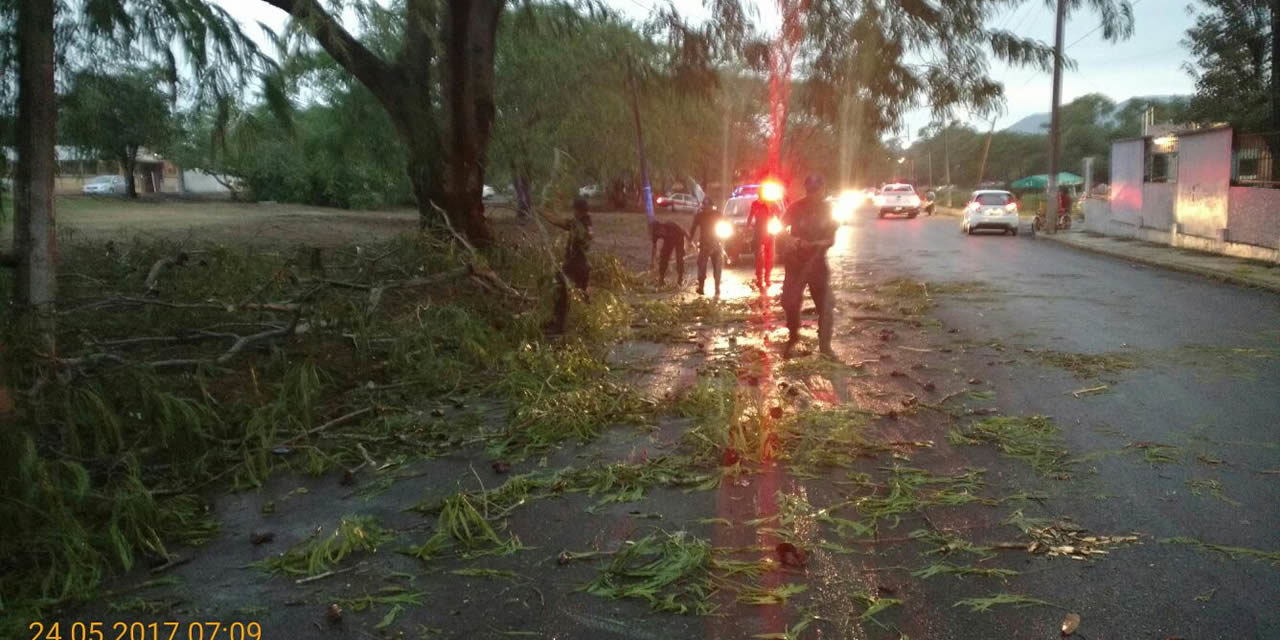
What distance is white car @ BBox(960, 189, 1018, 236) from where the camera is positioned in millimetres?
32219

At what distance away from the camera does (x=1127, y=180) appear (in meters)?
29.2

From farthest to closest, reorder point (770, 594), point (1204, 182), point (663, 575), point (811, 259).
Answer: point (1204, 182)
point (811, 259)
point (663, 575)
point (770, 594)

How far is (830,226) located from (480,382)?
3.67 metres

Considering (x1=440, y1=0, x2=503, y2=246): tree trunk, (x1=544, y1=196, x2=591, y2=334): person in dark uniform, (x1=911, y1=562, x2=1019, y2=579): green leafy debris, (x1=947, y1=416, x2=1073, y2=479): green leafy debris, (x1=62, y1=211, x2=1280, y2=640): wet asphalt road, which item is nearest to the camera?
(x1=62, y1=211, x2=1280, y2=640): wet asphalt road

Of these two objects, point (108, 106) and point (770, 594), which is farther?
point (108, 106)

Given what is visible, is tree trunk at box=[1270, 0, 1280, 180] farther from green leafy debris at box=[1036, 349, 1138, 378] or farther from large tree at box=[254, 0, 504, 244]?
large tree at box=[254, 0, 504, 244]

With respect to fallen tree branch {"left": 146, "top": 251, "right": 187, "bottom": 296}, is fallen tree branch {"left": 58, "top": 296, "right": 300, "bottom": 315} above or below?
below

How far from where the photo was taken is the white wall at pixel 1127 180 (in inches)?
1103

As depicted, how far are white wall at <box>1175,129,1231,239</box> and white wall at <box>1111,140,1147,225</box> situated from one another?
3.51 metres

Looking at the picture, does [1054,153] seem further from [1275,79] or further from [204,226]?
[204,226]

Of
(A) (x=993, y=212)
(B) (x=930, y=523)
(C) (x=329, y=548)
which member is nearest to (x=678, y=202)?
(A) (x=993, y=212)

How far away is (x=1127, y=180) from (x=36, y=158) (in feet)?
92.8

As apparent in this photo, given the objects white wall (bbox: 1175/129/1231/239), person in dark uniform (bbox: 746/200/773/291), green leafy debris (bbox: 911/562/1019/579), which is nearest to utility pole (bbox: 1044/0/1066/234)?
white wall (bbox: 1175/129/1231/239)

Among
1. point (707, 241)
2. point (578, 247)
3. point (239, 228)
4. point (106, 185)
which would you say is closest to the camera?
point (578, 247)
